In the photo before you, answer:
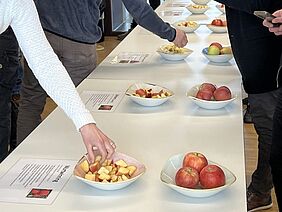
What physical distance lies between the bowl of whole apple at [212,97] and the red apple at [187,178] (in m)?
0.57

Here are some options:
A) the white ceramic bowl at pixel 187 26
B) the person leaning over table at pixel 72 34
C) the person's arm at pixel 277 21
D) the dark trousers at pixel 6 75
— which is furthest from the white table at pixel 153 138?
the white ceramic bowl at pixel 187 26

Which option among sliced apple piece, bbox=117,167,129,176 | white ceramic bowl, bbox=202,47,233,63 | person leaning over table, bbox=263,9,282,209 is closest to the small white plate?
white ceramic bowl, bbox=202,47,233,63

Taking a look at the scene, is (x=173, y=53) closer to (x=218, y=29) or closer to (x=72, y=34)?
(x=72, y=34)

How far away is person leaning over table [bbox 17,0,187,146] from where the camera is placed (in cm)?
238

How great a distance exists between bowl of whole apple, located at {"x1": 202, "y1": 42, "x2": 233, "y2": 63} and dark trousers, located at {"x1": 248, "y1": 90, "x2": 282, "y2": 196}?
243mm

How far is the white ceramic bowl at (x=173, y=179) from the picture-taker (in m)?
1.33

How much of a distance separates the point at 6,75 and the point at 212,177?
146 centimetres

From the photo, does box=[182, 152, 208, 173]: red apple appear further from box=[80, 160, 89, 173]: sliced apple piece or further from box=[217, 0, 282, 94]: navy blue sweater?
box=[217, 0, 282, 94]: navy blue sweater

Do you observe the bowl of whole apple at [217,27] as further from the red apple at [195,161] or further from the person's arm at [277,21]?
the red apple at [195,161]

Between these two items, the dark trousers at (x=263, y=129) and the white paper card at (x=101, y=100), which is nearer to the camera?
the white paper card at (x=101, y=100)

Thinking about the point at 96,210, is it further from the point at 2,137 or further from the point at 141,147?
the point at 2,137

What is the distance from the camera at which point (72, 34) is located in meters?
2.42

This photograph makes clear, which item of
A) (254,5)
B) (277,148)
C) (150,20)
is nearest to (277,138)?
(277,148)

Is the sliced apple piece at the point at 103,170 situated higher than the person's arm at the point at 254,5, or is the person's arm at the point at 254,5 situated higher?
the person's arm at the point at 254,5
